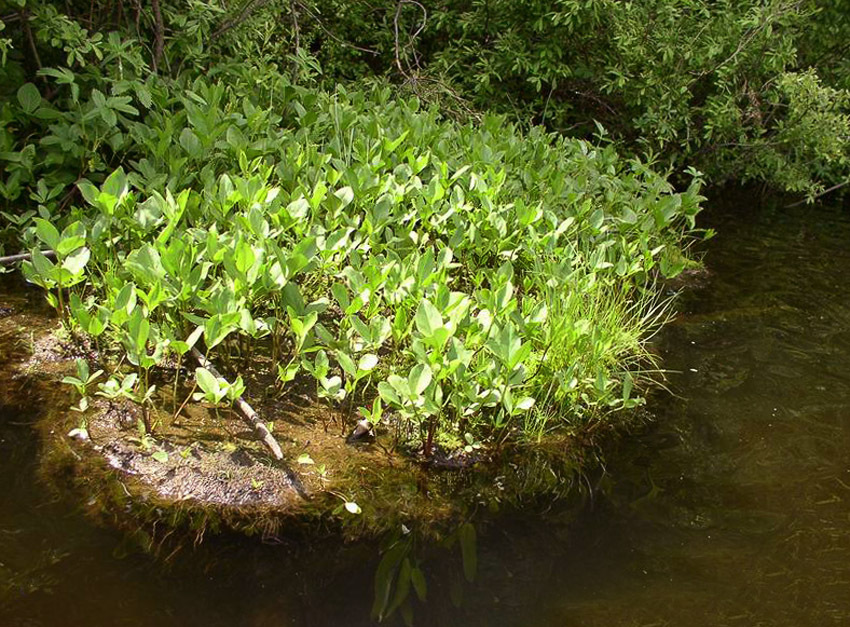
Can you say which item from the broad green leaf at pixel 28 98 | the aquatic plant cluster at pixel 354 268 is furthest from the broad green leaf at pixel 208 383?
the broad green leaf at pixel 28 98

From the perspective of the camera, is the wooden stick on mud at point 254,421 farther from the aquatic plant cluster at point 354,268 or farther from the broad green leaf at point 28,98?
the broad green leaf at point 28,98

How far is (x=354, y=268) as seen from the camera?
353cm

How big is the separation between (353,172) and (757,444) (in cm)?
234

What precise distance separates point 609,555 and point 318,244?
1.71 metres

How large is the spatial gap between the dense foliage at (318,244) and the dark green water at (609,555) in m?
0.42

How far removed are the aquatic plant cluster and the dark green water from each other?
424mm

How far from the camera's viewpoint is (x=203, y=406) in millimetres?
3160

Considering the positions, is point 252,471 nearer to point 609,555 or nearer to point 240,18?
point 609,555

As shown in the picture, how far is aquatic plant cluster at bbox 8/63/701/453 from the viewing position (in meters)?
3.00

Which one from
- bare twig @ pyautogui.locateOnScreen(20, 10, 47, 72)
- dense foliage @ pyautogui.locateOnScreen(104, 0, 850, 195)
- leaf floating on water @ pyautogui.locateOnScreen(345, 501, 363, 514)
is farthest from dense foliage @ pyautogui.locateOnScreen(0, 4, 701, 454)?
dense foliage @ pyautogui.locateOnScreen(104, 0, 850, 195)

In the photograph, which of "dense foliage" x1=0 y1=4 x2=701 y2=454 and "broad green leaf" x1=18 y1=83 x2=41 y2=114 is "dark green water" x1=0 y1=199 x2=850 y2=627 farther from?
"broad green leaf" x1=18 y1=83 x2=41 y2=114

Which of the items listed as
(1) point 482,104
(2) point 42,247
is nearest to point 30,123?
(2) point 42,247

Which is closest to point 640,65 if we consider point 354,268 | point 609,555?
point 354,268

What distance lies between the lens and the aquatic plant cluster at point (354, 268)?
3000mm
